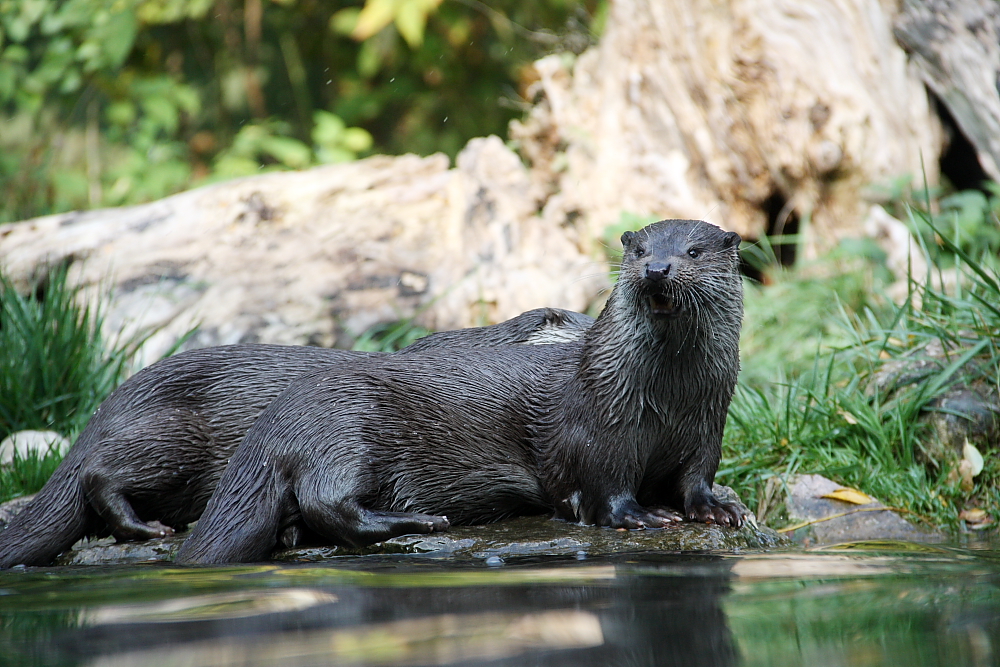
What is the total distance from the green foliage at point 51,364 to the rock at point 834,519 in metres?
2.77

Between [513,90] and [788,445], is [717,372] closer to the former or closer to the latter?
[788,445]

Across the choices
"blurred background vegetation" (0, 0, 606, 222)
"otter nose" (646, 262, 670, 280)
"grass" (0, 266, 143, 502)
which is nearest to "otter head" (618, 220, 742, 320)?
"otter nose" (646, 262, 670, 280)

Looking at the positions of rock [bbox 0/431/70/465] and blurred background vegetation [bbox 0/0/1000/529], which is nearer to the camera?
blurred background vegetation [bbox 0/0/1000/529]

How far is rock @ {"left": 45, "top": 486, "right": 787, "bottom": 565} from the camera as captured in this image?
2.51 metres

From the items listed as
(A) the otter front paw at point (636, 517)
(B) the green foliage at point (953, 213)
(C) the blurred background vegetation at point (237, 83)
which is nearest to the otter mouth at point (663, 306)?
(A) the otter front paw at point (636, 517)

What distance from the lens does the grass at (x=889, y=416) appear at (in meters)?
3.54

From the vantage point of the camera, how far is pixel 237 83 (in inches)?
374

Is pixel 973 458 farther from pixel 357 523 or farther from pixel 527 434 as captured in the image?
pixel 357 523

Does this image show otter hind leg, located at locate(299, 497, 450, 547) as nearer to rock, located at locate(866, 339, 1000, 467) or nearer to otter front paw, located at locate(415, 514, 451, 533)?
otter front paw, located at locate(415, 514, 451, 533)

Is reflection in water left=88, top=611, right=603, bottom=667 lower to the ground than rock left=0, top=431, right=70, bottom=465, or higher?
higher

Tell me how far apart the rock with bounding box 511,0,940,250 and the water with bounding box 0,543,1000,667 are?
374 centimetres

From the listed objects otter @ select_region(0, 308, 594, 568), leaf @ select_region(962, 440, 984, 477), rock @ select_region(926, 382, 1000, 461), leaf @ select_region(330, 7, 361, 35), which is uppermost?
leaf @ select_region(330, 7, 361, 35)

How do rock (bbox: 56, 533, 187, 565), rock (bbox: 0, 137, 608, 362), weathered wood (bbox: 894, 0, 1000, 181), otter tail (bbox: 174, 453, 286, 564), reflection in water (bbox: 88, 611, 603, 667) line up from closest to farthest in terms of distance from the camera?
reflection in water (bbox: 88, 611, 603, 667) → otter tail (bbox: 174, 453, 286, 564) → rock (bbox: 56, 533, 187, 565) → rock (bbox: 0, 137, 608, 362) → weathered wood (bbox: 894, 0, 1000, 181)

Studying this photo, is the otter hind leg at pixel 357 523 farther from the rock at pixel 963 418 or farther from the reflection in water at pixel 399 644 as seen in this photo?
the rock at pixel 963 418
